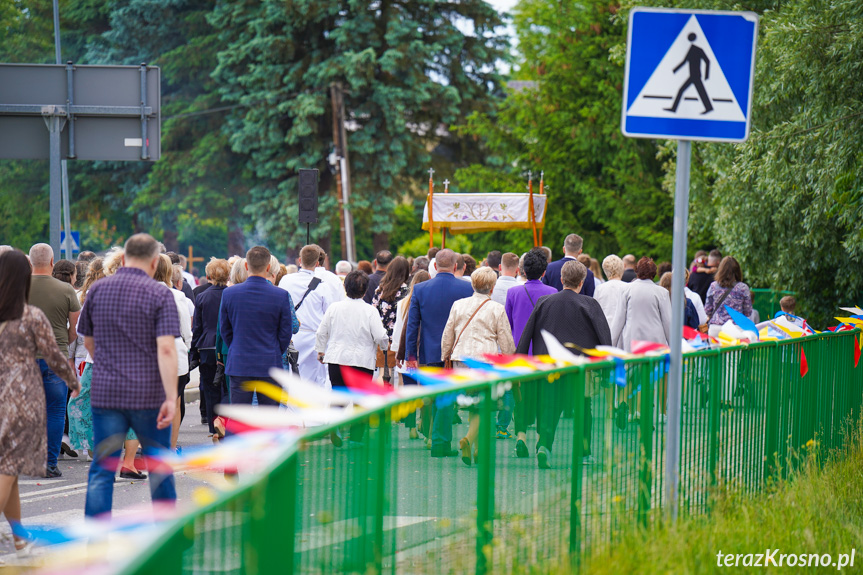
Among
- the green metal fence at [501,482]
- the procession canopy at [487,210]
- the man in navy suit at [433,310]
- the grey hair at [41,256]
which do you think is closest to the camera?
the green metal fence at [501,482]

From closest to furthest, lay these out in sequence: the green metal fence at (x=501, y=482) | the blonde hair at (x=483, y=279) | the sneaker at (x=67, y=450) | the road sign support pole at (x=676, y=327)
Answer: the green metal fence at (x=501, y=482) → the road sign support pole at (x=676, y=327) → the blonde hair at (x=483, y=279) → the sneaker at (x=67, y=450)

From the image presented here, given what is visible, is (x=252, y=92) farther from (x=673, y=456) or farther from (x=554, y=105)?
(x=673, y=456)

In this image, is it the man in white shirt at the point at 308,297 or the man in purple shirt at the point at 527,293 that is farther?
the man in white shirt at the point at 308,297

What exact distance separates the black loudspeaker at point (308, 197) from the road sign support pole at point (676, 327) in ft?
39.9

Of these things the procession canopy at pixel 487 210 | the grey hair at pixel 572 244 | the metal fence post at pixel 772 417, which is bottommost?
the metal fence post at pixel 772 417

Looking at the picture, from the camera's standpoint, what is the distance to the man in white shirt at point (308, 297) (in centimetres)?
1037

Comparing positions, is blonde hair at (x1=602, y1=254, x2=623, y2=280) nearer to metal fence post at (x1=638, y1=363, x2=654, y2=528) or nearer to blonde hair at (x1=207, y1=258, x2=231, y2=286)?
blonde hair at (x1=207, y1=258, x2=231, y2=286)

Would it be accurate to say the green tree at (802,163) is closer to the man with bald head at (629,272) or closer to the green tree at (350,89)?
the man with bald head at (629,272)

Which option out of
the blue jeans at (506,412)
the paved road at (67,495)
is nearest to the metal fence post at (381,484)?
the blue jeans at (506,412)

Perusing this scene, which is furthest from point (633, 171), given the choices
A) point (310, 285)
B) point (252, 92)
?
point (310, 285)

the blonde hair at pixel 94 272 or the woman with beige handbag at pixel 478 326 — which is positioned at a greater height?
the blonde hair at pixel 94 272

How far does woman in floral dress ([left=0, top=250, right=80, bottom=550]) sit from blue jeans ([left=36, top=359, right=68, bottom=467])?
236 centimetres

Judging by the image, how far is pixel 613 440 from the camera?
15.5 ft

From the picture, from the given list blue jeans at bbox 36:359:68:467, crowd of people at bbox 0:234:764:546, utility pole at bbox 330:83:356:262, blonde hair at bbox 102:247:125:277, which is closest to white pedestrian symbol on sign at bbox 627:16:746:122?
crowd of people at bbox 0:234:764:546
